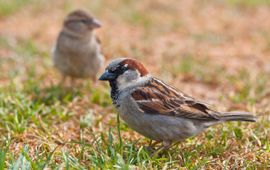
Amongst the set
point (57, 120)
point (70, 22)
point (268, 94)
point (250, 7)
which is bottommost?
point (57, 120)

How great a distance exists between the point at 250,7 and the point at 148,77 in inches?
322

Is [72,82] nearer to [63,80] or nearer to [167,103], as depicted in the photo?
[63,80]

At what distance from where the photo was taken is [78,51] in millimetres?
6711

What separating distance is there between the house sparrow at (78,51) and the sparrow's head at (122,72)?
7.03 feet

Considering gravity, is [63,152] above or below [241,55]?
below

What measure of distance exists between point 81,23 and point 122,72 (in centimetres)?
262

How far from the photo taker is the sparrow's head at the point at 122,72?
4.54 meters

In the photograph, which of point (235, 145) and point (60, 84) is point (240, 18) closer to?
point (60, 84)

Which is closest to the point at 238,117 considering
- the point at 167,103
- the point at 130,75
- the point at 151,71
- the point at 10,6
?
the point at 167,103

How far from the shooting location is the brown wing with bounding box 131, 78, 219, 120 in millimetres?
4441

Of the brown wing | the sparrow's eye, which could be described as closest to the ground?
the brown wing

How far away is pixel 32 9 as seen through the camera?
11.2 m

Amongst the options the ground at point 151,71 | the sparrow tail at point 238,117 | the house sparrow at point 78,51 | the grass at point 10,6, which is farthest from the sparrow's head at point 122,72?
the grass at point 10,6

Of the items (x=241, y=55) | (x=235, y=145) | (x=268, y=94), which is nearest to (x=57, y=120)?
(x=235, y=145)
